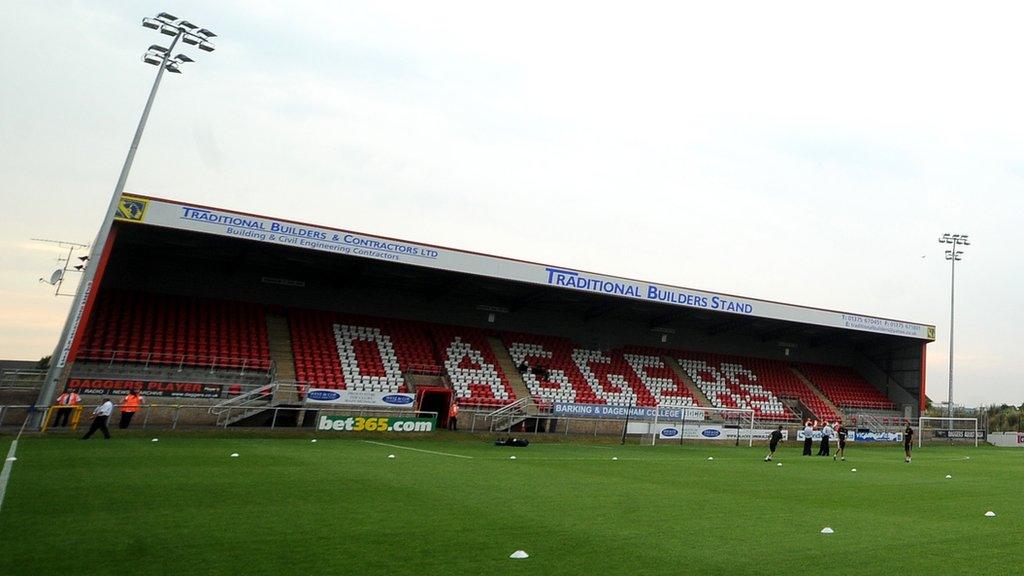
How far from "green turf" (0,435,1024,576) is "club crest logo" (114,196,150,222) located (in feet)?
29.5

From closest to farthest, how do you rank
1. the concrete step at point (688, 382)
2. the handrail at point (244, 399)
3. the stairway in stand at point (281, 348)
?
the handrail at point (244, 399)
the stairway in stand at point (281, 348)
the concrete step at point (688, 382)

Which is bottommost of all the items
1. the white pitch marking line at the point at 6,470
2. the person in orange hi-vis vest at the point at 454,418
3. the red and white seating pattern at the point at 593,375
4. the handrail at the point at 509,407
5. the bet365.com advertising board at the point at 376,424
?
the white pitch marking line at the point at 6,470

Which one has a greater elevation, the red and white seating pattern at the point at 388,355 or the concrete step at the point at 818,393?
the concrete step at the point at 818,393

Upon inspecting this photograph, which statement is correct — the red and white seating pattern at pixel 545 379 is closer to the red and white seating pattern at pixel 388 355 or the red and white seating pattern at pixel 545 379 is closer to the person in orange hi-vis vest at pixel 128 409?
the red and white seating pattern at pixel 388 355

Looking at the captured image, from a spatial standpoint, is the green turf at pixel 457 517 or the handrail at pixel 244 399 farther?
the handrail at pixel 244 399

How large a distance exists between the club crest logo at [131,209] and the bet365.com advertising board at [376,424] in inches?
381

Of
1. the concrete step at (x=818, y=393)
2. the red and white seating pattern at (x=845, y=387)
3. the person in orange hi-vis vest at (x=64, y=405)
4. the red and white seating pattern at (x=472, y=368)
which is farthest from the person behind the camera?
the red and white seating pattern at (x=845, y=387)

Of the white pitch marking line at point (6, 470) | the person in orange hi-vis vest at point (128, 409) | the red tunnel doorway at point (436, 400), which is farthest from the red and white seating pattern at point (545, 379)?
the white pitch marking line at point (6, 470)

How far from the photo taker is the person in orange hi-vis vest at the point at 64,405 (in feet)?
62.4

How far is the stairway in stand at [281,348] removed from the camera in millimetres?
25594

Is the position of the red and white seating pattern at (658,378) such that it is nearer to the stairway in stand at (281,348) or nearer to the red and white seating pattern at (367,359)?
the red and white seating pattern at (367,359)

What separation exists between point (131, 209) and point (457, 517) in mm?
19166

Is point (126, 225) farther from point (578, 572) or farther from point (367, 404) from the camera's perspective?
point (578, 572)

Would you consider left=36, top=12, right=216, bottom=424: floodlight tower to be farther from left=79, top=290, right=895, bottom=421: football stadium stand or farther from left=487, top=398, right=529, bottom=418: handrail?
left=487, top=398, right=529, bottom=418: handrail
